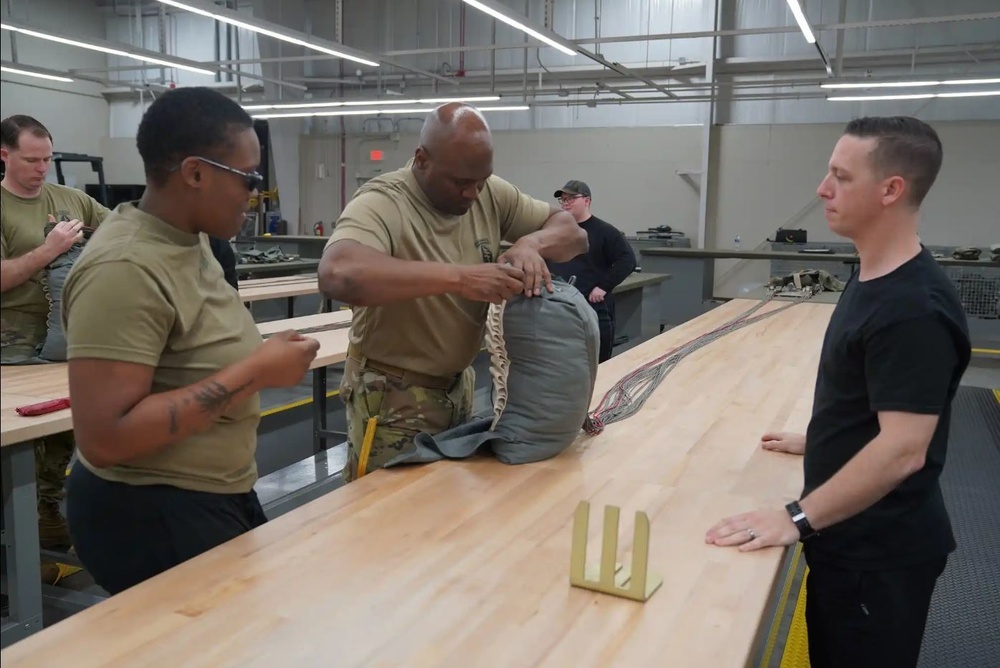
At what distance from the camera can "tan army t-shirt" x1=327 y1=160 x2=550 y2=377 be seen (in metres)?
1.74

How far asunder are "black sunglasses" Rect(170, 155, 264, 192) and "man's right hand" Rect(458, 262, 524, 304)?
2.11 feet

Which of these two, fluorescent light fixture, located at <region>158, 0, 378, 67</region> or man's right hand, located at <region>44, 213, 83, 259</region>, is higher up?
fluorescent light fixture, located at <region>158, 0, 378, 67</region>

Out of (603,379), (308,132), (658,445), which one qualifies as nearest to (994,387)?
(603,379)

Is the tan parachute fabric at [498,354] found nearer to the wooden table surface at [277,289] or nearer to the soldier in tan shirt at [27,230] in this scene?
the soldier in tan shirt at [27,230]

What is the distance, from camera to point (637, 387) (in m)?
2.81

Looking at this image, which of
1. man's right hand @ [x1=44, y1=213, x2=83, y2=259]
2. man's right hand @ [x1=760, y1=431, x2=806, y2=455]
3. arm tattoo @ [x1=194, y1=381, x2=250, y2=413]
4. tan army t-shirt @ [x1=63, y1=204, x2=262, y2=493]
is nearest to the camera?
man's right hand @ [x1=44, y1=213, x2=83, y2=259]

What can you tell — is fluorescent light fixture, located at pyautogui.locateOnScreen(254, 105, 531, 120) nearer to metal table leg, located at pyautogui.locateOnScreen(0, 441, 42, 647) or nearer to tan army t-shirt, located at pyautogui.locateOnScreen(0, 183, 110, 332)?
metal table leg, located at pyautogui.locateOnScreen(0, 441, 42, 647)

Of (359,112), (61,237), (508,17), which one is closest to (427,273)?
(61,237)

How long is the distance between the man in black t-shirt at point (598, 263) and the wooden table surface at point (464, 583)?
273cm

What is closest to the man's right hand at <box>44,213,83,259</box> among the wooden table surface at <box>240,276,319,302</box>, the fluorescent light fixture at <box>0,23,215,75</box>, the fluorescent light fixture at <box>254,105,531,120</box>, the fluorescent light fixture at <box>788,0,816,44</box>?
the wooden table surface at <box>240,276,319,302</box>

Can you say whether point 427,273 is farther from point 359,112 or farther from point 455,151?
point 359,112

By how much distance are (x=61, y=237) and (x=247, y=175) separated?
22 centimetres

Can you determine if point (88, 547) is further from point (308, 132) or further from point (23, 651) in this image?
point (308, 132)

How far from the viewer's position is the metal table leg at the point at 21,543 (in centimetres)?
217
